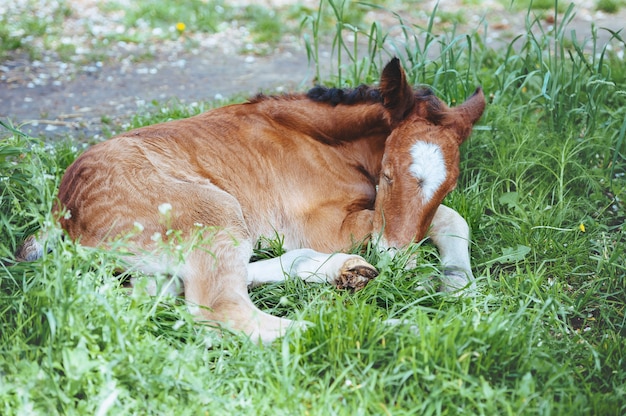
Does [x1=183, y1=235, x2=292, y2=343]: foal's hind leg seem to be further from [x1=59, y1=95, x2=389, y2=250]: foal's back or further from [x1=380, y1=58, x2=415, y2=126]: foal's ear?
[x1=380, y1=58, x2=415, y2=126]: foal's ear

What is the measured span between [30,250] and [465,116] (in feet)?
7.93

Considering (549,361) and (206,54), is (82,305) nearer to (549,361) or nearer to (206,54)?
(549,361)

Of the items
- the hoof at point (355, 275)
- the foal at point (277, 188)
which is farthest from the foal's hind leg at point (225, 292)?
the hoof at point (355, 275)

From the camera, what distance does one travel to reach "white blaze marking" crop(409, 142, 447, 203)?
3.72 metres

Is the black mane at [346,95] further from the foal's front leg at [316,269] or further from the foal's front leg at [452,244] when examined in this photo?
the foal's front leg at [316,269]

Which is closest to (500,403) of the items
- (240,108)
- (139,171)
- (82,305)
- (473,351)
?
(473,351)

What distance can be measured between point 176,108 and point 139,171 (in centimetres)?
192

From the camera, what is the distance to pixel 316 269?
3.74m

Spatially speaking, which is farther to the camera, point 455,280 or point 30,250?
point 455,280

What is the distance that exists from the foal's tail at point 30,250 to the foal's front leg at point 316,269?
1035 mm

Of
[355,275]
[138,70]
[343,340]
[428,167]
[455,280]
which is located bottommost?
[138,70]

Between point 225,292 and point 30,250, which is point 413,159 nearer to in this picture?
point 225,292

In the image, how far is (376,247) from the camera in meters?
3.80

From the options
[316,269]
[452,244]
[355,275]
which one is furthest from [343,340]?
[452,244]
